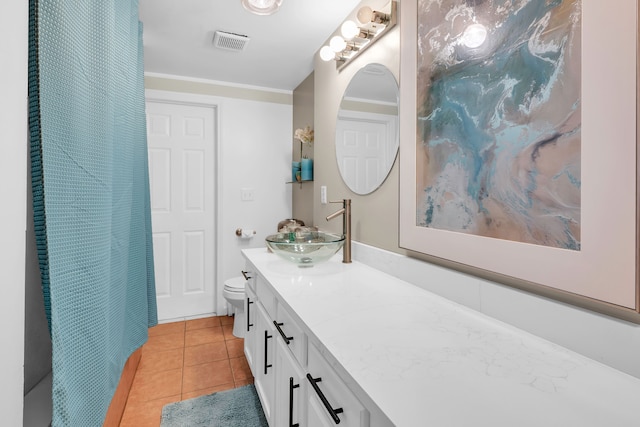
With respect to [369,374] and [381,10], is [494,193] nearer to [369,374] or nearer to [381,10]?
[369,374]

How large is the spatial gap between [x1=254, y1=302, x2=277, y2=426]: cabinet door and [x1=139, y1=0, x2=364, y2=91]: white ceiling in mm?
1618

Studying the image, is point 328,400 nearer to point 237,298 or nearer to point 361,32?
point 361,32

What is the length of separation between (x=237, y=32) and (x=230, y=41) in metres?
0.12

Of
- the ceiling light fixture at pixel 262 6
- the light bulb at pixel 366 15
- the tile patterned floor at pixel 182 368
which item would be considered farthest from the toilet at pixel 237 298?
the light bulb at pixel 366 15

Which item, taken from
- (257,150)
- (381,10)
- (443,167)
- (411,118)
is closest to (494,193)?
(443,167)

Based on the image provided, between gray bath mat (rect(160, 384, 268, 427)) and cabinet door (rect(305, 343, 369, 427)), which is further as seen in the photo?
gray bath mat (rect(160, 384, 268, 427))

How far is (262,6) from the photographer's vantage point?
1.62 meters

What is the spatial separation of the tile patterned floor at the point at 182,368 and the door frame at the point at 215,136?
38cm

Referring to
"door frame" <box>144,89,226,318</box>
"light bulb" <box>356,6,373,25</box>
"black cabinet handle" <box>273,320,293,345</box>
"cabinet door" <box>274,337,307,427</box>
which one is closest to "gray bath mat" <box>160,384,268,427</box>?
"cabinet door" <box>274,337,307,427</box>

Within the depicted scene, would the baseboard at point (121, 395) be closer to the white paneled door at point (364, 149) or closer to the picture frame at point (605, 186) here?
the white paneled door at point (364, 149)

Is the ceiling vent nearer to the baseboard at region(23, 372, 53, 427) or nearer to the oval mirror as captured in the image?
the oval mirror

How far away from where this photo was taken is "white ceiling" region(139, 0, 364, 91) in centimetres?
179

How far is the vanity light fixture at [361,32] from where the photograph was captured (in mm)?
1420

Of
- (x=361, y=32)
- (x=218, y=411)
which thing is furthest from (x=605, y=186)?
(x=218, y=411)
